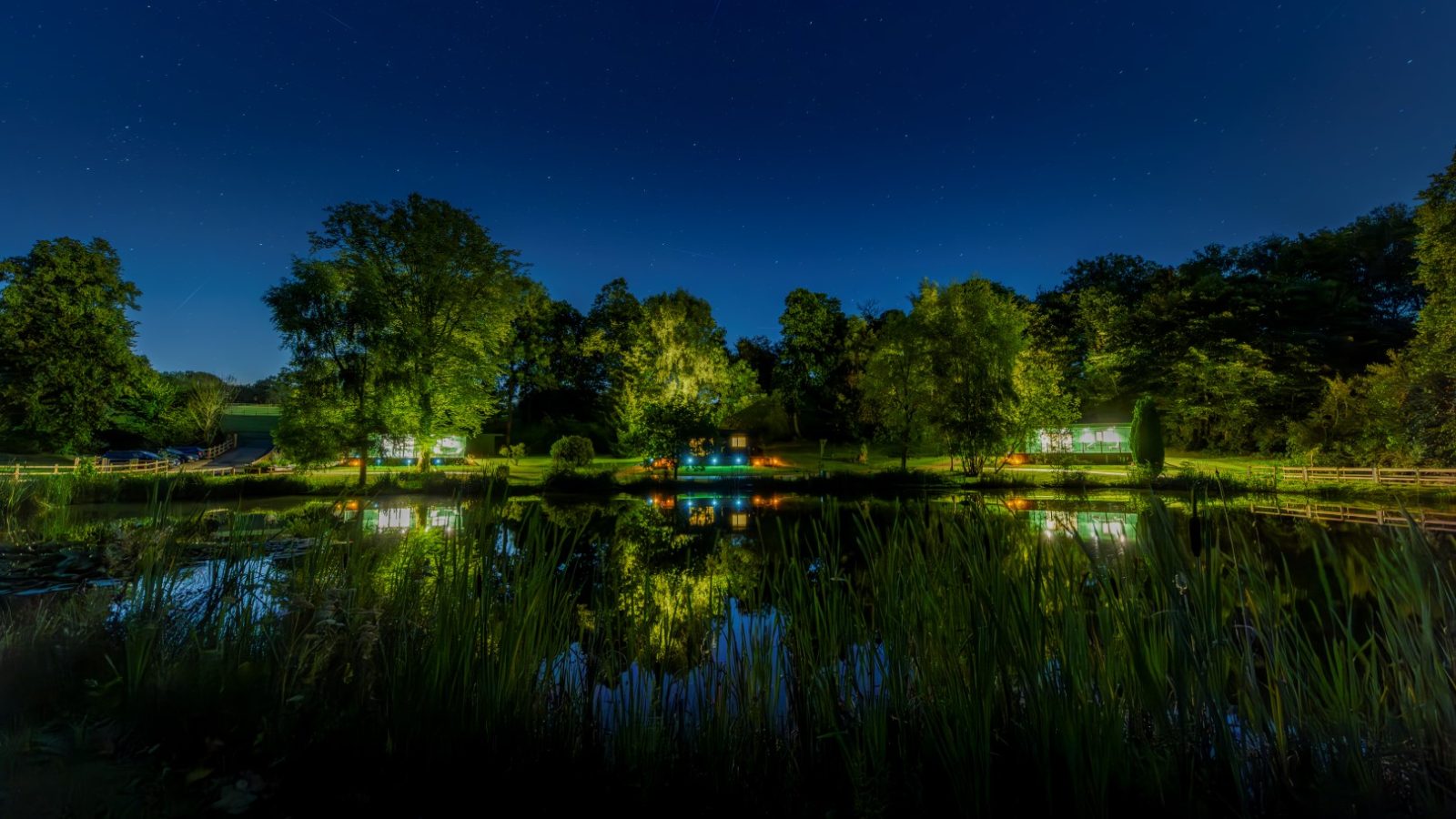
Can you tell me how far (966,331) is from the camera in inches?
1001

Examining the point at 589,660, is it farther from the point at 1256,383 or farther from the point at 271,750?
the point at 1256,383

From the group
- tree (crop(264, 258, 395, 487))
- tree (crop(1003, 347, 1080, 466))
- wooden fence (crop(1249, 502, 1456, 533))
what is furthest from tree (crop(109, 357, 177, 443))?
wooden fence (crop(1249, 502, 1456, 533))

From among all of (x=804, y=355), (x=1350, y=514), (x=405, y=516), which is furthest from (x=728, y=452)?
(x=1350, y=514)

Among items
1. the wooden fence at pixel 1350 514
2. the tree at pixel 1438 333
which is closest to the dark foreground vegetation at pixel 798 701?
the wooden fence at pixel 1350 514

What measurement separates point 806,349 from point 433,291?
96.3 feet

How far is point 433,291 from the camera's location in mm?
26547

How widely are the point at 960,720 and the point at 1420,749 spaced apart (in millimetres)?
1476

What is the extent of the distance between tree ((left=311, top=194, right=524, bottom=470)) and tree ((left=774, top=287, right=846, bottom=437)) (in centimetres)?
2487

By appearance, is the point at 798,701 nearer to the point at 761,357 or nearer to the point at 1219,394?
the point at 1219,394

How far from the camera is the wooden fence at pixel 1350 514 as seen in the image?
1241cm

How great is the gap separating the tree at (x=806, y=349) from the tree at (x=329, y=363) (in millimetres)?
30520

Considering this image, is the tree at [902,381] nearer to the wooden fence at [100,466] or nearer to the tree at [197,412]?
the wooden fence at [100,466]

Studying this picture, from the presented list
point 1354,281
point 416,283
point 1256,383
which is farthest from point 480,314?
point 1354,281

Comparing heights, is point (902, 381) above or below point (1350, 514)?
above
